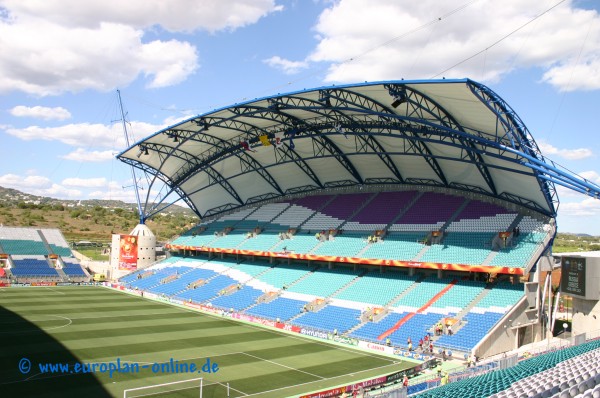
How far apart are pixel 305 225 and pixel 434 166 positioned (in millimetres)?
17098

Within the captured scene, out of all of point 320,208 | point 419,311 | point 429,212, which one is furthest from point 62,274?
point 419,311

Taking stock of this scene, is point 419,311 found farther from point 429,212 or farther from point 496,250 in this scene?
point 429,212

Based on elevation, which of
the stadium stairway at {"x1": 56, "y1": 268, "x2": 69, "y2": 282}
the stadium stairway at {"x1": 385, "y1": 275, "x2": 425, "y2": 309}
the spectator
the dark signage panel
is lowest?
the spectator

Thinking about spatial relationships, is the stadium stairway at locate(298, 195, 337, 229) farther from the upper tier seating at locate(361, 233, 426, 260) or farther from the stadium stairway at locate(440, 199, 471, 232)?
the stadium stairway at locate(440, 199, 471, 232)

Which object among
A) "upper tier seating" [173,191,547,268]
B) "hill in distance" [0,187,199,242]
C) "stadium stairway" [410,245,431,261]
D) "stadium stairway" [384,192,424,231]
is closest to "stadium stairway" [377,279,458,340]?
"upper tier seating" [173,191,547,268]

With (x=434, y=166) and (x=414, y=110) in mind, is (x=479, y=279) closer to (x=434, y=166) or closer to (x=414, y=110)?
(x=434, y=166)

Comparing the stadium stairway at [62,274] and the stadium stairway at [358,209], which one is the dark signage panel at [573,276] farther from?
the stadium stairway at [62,274]

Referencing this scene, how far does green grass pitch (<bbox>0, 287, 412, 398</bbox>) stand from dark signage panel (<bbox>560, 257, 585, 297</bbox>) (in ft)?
40.3

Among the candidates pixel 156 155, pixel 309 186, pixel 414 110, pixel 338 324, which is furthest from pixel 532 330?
pixel 156 155

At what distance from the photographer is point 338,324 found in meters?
38.1

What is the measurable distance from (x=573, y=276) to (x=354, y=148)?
22.1 meters

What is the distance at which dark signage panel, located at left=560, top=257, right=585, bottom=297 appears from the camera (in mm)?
31656

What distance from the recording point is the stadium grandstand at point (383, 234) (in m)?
Answer: 30.5

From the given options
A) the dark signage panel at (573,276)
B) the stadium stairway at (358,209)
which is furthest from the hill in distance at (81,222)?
the dark signage panel at (573,276)
